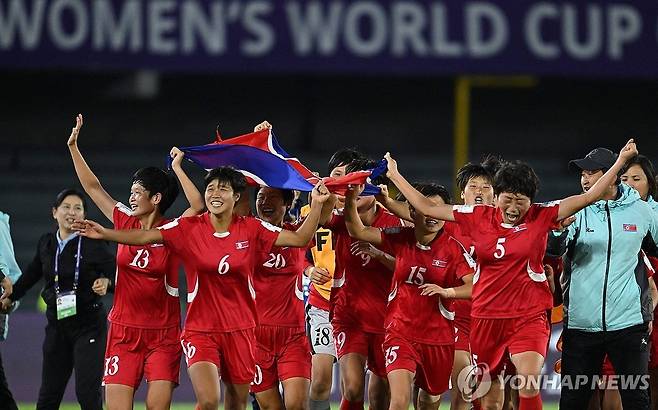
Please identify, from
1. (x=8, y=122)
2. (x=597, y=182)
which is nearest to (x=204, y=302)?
(x=597, y=182)

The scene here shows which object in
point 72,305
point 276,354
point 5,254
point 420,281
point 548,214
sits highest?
point 548,214

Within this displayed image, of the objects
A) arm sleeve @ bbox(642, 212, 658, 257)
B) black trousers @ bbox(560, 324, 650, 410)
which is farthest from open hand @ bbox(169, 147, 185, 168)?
arm sleeve @ bbox(642, 212, 658, 257)

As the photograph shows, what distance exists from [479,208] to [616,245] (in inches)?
34.2

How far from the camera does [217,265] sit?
24.1 feet

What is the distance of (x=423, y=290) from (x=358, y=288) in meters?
0.68

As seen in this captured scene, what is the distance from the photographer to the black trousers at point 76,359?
28.3 feet

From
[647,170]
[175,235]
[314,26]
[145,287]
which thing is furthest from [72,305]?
[314,26]

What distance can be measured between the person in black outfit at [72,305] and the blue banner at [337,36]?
12.1 feet

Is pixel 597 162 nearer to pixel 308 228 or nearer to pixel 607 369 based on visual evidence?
pixel 607 369

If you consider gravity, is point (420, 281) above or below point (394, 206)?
below

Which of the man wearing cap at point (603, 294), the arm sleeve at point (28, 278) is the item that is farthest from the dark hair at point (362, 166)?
the arm sleeve at point (28, 278)

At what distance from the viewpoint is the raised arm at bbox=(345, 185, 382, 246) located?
25.4 feet

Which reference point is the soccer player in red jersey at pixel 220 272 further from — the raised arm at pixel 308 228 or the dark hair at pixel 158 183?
the dark hair at pixel 158 183

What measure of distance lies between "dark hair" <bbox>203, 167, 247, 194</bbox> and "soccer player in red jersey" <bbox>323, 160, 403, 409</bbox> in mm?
870
